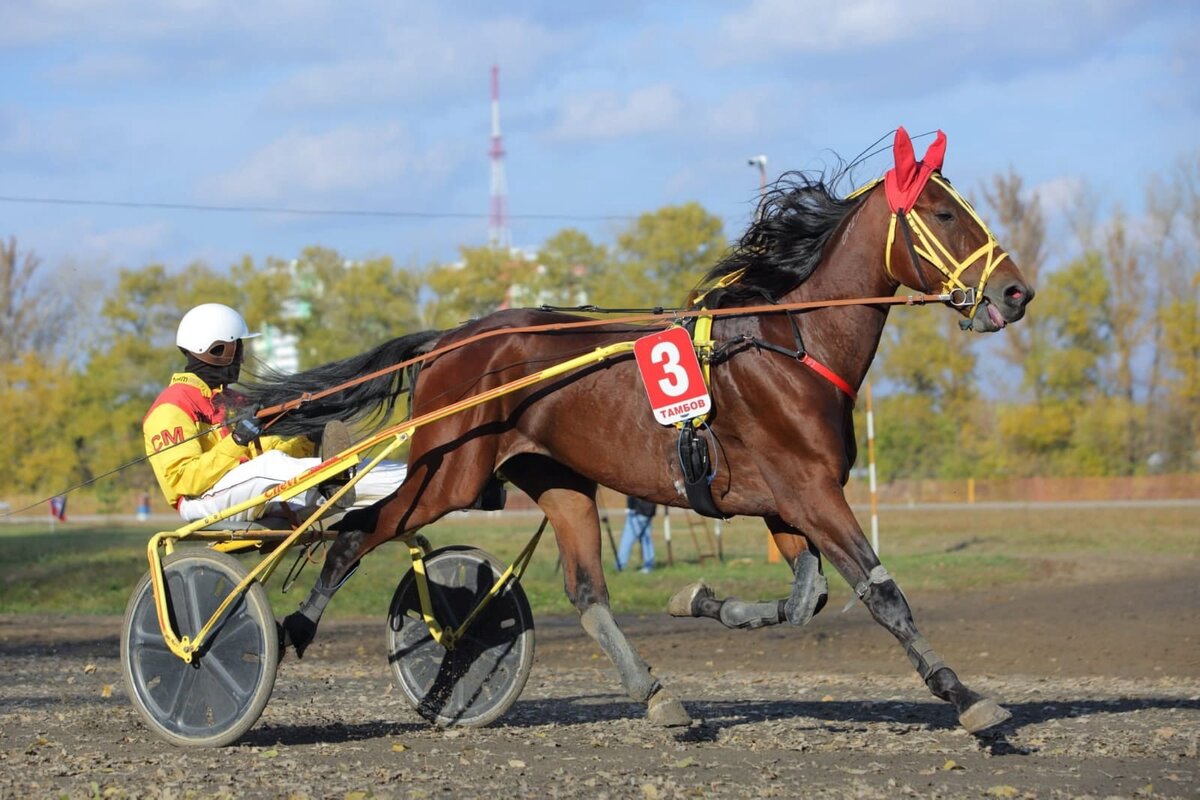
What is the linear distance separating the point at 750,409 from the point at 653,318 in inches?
25.5

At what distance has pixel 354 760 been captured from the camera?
19.5 feet

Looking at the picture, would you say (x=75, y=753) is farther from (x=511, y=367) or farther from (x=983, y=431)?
(x=983, y=431)

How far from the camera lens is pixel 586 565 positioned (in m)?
6.92

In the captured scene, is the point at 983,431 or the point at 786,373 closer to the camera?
the point at 786,373

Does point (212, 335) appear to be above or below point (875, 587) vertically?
above

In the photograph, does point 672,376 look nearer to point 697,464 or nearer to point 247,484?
point 697,464

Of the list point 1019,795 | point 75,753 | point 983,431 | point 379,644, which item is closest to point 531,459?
point 75,753

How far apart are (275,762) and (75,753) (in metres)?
0.92

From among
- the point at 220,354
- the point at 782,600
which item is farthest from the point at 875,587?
the point at 220,354

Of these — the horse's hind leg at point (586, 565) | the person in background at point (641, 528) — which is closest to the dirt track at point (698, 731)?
the horse's hind leg at point (586, 565)

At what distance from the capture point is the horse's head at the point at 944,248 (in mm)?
6000

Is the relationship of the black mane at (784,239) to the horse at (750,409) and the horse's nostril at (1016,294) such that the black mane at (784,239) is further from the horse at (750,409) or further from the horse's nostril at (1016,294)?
the horse's nostril at (1016,294)

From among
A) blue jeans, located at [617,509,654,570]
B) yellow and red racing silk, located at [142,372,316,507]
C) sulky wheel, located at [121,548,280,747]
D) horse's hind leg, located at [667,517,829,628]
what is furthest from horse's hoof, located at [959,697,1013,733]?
blue jeans, located at [617,509,654,570]

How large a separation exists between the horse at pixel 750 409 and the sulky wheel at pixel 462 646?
445 millimetres
